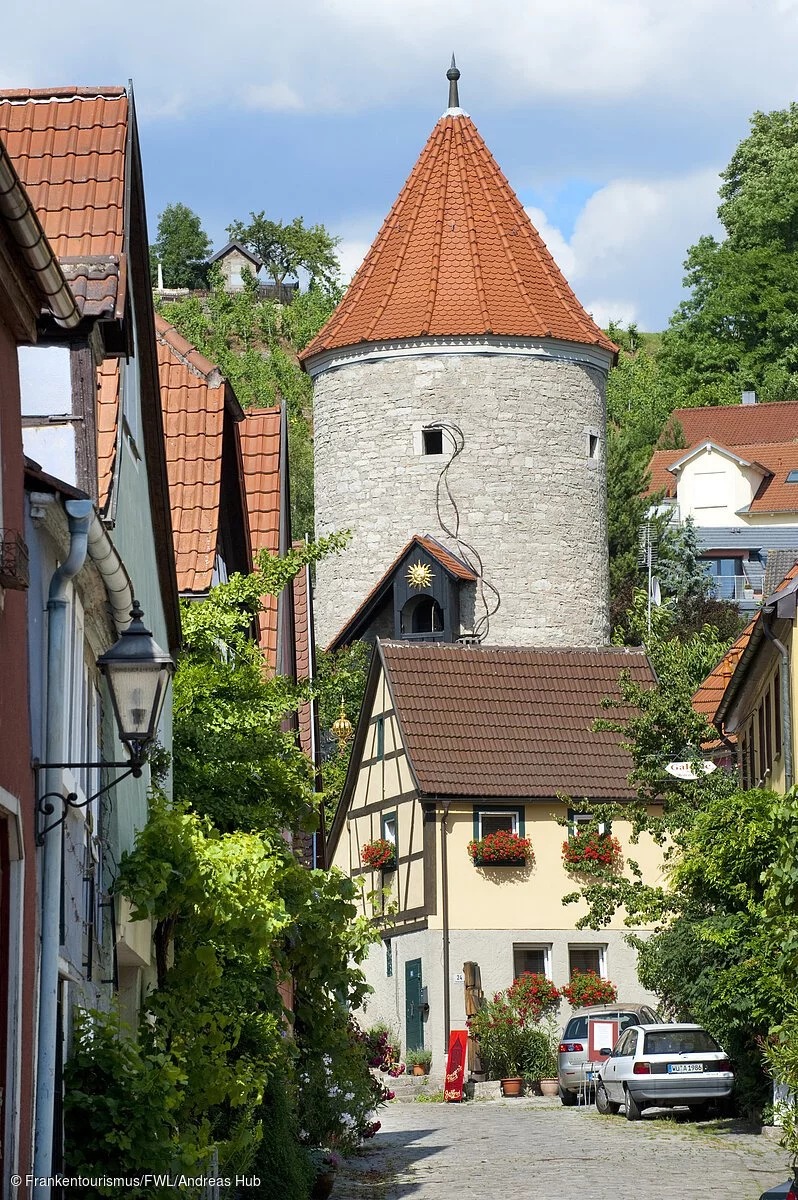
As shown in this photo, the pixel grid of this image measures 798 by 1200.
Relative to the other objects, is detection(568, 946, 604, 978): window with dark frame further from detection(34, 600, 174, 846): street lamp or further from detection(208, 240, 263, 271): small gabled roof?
detection(208, 240, 263, 271): small gabled roof

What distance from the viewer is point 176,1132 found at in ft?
32.0

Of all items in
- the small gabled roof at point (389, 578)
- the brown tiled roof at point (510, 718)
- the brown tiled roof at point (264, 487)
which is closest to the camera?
the brown tiled roof at point (264, 487)

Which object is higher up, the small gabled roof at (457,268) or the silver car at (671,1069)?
the small gabled roof at (457,268)

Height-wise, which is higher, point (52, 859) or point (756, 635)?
point (756, 635)

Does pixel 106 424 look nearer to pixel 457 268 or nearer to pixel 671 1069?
pixel 671 1069

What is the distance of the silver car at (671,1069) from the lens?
21.3m

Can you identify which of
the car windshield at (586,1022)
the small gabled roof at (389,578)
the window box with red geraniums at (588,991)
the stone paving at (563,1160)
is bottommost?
the stone paving at (563,1160)

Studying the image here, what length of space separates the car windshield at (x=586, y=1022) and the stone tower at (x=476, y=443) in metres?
17.5

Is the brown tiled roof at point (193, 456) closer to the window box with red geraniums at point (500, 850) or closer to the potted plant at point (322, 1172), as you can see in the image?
the potted plant at point (322, 1172)

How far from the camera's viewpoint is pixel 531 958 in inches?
1246

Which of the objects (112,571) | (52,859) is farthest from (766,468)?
(52,859)

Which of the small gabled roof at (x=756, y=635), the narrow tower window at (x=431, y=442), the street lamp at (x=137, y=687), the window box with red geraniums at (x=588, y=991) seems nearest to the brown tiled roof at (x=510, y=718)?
the window box with red geraniums at (x=588, y=991)

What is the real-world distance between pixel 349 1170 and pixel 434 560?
26.3 metres

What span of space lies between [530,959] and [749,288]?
166 ft
